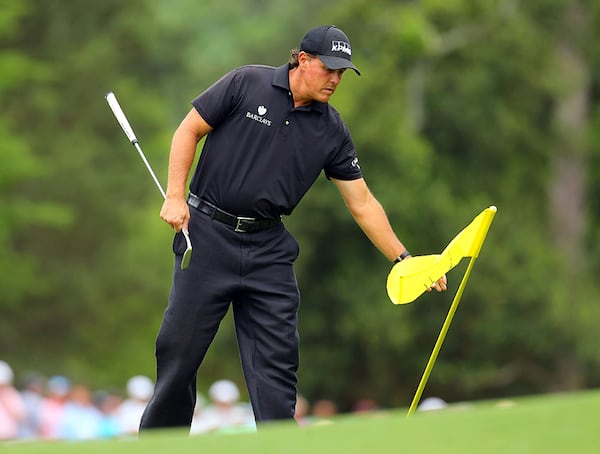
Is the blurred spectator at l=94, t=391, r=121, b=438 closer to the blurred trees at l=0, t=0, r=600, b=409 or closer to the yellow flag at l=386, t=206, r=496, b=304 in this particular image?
the yellow flag at l=386, t=206, r=496, b=304

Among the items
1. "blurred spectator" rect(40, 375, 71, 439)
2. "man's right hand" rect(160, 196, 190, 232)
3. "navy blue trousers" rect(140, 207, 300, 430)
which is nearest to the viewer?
"man's right hand" rect(160, 196, 190, 232)

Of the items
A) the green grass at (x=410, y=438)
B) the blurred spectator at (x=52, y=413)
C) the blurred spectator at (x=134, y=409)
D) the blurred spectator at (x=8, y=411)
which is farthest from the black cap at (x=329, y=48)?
the blurred spectator at (x=52, y=413)

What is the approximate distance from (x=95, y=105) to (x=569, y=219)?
43.2ft

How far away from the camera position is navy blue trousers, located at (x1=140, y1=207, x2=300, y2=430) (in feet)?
23.6

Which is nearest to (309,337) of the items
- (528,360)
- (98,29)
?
(528,360)

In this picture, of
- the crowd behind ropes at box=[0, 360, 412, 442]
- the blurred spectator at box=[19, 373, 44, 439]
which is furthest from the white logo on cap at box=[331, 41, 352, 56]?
the blurred spectator at box=[19, 373, 44, 439]

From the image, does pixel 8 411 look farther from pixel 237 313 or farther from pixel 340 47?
pixel 340 47

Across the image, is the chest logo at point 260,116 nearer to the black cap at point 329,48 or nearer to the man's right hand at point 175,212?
the black cap at point 329,48

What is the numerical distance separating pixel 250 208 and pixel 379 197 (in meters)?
22.1

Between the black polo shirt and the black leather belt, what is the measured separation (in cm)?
3

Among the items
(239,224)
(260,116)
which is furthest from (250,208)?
(260,116)

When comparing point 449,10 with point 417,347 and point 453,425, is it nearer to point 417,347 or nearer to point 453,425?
point 417,347

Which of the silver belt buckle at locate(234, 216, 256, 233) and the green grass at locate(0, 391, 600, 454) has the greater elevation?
the silver belt buckle at locate(234, 216, 256, 233)

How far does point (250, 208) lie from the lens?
7156mm
